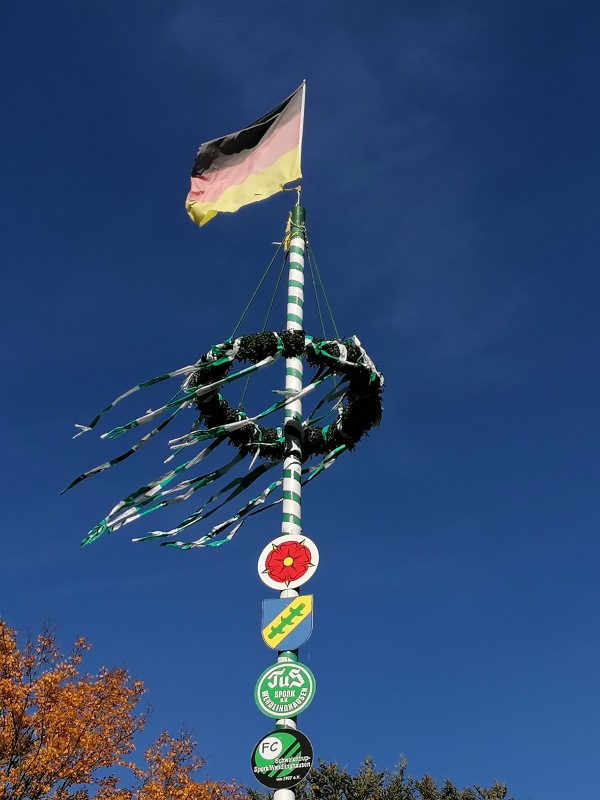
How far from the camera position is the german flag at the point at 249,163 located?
17016 mm

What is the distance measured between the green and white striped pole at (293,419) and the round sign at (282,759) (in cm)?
21

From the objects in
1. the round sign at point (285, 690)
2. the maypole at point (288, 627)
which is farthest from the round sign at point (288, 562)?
the round sign at point (285, 690)

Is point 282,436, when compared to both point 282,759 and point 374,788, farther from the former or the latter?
point 374,788

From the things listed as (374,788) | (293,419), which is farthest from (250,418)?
(374,788)

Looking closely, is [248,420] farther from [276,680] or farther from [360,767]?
[360,767]

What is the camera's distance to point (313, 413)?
15492 millimetres

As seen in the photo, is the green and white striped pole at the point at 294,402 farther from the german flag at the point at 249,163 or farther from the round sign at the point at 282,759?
the round sign at the point at 282,759

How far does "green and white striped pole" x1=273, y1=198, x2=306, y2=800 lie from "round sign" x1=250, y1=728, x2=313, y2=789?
0.21m

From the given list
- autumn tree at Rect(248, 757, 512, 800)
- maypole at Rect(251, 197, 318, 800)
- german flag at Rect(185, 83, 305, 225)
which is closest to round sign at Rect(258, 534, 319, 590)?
maypole at Rect(251, 197, 318, 800)

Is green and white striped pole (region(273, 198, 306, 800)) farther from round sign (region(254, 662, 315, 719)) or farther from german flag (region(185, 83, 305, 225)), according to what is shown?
german flag (region(185, 83, 305, 225))

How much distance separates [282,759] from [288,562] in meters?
2.68

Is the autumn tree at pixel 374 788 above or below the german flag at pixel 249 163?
below

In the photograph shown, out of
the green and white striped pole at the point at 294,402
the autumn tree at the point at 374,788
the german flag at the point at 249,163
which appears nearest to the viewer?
the green and white striped pole at the point at 294,402

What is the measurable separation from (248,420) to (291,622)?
345 cm
